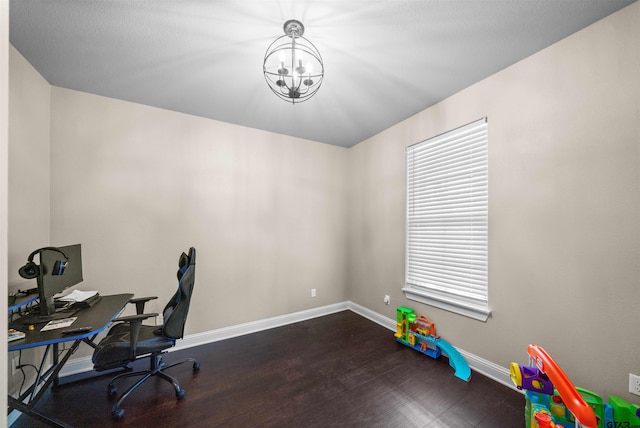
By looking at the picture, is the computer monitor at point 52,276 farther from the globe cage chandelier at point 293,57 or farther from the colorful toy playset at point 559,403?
the colorful toy playset at point 559,403

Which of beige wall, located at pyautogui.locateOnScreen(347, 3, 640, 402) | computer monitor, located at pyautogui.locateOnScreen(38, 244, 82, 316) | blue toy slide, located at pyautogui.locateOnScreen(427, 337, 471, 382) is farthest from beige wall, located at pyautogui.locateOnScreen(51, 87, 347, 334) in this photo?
beige wall, located at pyautogui.locateOnScreen(347, 3, 640, 402)

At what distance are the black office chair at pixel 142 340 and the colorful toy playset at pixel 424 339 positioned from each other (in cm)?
225

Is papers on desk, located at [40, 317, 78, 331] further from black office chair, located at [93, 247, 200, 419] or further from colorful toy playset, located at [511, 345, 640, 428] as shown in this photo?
colorful toy playset, located at [511, 345, 640, 428]

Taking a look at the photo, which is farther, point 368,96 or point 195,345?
point 195,345

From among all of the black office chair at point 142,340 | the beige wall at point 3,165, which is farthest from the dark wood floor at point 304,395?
the beige wall at point 3,165

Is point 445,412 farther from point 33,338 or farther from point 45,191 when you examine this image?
point 45,191

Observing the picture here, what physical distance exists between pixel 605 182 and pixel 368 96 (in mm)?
1991

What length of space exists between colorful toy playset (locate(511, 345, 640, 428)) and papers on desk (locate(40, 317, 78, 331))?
2987 mm

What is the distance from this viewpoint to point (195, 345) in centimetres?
272

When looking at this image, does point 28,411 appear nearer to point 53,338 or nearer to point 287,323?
point 53,338

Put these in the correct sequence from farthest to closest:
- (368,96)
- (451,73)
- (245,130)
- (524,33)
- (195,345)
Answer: (245,130), (195,345), (368,96), (451,73), (524,33)

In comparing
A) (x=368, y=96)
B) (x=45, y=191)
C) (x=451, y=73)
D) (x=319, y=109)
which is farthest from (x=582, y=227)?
(x=45, y=191)

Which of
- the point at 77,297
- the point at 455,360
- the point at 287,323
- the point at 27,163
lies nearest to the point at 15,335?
the point at 77,297

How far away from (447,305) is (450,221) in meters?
0.90
